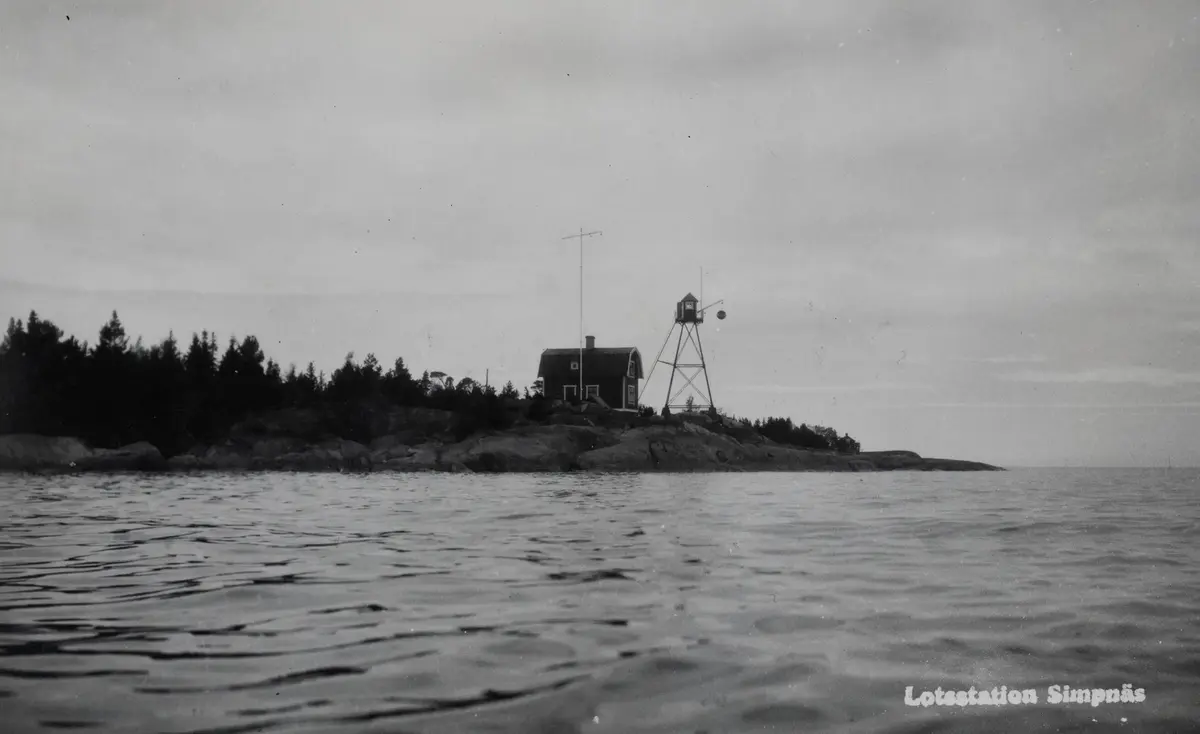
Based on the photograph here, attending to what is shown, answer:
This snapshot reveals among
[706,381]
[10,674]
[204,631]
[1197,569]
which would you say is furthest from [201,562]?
[706,381]

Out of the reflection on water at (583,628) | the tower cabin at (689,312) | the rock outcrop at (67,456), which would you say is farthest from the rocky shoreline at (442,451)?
the reflection on water at (583,628)

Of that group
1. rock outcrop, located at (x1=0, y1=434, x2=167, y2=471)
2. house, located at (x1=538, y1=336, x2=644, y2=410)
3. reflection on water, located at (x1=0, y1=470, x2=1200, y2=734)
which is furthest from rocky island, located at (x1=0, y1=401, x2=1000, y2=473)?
reflection on water, located at (x1=0, y1=470, x2=1200, y2=734)

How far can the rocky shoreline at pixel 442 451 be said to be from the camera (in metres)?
41.1

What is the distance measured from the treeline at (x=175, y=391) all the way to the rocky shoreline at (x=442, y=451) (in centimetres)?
197

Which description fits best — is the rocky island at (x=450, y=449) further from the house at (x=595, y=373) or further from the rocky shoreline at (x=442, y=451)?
the house at (x=595, y=373)

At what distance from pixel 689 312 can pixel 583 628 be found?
56096 mm

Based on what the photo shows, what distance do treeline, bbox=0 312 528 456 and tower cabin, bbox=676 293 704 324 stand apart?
1250 cm

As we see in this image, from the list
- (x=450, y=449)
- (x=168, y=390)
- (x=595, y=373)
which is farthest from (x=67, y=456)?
(x=595, y=373)

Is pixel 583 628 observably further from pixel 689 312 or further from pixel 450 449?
pixel 689 312

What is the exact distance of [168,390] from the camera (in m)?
50.6

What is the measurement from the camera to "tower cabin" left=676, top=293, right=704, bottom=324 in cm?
6119

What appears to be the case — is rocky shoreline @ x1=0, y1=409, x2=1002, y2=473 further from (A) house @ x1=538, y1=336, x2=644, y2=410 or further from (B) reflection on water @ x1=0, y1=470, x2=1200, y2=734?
(B) reflection on water @ x1=0, y1=470, x2=1200, y2=734

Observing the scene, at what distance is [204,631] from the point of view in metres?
5.63

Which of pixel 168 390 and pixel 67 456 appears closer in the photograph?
pixel 67 456
